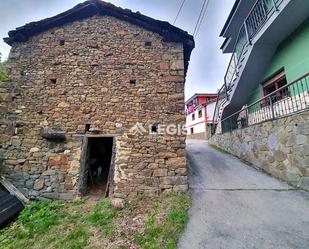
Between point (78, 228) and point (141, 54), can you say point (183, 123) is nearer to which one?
point (141, 54)

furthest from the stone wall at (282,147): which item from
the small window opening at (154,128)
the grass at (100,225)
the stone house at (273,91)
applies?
the small window opening at (154,128)

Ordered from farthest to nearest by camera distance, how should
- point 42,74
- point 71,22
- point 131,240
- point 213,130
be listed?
point 213,130
point 71,22
point 42,74
point 131,240

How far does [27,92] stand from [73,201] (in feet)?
11.3

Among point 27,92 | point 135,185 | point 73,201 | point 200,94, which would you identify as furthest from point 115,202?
point 200,94

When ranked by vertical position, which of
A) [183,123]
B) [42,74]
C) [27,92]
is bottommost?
[183,123]

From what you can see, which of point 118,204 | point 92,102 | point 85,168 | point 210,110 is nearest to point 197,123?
point 210,110

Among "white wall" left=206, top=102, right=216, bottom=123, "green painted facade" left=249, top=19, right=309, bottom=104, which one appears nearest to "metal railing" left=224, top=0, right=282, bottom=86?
"green painted facade" left=249, top=19, right=309, bottom=104

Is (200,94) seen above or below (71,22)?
above

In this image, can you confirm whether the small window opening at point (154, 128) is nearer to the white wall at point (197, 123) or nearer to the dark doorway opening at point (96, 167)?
the dark doorway opening at point (96, 167)

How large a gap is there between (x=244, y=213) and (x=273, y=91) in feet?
15.9

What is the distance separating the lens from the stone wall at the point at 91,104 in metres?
4.47

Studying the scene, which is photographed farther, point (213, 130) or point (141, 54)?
point (213, 130)

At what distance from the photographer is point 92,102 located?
4.91 meters

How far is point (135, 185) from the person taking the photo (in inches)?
172
